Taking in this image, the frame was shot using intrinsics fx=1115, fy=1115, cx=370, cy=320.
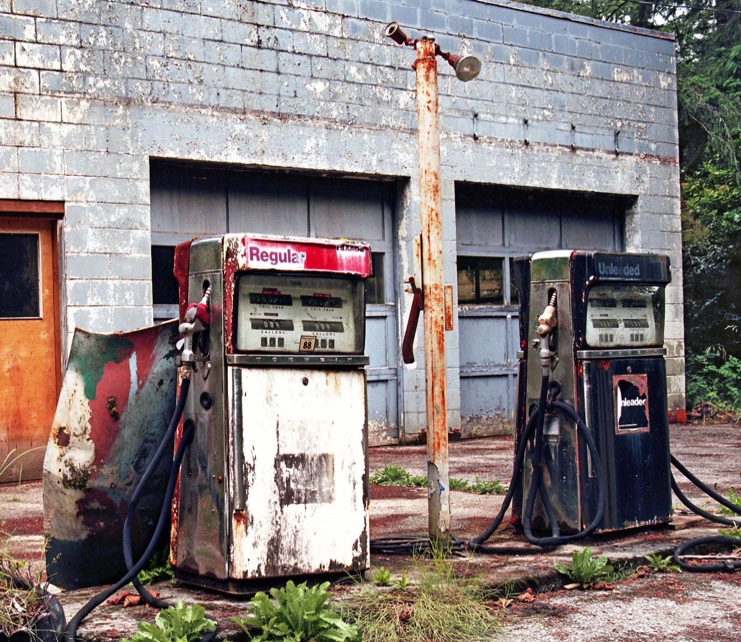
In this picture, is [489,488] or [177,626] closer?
[177,626]

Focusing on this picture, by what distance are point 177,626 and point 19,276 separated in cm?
694

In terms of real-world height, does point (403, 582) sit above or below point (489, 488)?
above

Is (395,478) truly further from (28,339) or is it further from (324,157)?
(324,157)

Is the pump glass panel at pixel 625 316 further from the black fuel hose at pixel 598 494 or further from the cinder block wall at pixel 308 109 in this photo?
the cinder block wall at pixel 308 109

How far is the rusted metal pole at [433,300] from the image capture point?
20.0ft

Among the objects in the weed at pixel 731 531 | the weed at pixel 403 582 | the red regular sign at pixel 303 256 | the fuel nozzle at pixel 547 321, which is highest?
the red regular sign at pixel 303 256

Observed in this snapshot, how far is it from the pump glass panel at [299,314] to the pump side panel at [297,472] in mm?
127

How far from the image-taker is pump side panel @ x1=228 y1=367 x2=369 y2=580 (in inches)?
202

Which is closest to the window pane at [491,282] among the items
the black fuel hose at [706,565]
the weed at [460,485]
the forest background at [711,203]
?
the forest background at [711,203]

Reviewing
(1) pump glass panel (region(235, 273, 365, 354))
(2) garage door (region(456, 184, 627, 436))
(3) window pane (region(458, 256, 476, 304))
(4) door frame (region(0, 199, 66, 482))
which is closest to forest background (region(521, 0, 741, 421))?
(2) garage door (region(456, 184, 627, 436))

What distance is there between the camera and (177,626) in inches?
172

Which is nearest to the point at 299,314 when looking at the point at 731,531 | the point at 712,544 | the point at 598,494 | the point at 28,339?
the point at 598,494

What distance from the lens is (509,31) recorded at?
14.1m

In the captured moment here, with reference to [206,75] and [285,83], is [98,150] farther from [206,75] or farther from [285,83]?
[285,83]
